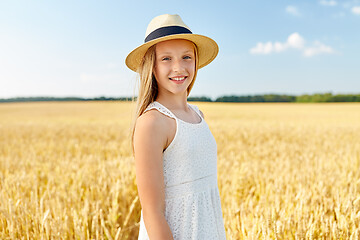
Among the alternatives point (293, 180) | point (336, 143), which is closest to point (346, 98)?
point (336, 143)

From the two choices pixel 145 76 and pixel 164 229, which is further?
pixel 145 76

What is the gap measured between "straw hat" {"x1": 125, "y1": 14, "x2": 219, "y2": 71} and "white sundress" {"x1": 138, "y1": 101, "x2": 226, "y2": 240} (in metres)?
0.31

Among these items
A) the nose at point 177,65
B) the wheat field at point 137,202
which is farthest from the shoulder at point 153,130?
the wheat field at point 137,202

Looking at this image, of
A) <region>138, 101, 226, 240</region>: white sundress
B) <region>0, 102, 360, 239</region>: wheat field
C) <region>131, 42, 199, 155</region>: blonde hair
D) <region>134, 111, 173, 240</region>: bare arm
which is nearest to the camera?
<region>134, 111, 173, 240</region>: bare arm

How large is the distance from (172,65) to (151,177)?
1.88 feet

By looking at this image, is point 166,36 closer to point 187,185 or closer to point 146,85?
point 146,85

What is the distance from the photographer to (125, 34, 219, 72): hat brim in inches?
59.2

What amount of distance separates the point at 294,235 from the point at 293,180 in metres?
1.50

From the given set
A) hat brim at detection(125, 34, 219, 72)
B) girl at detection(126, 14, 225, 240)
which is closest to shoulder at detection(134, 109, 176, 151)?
girl at detection(126, 14, 225, 240)

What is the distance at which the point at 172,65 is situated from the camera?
1.52 metres

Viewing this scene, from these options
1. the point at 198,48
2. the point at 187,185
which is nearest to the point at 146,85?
the point at 198,48

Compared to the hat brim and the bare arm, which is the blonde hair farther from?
the bare arm

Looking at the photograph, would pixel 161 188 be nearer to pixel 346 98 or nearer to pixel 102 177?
pixel 102 177

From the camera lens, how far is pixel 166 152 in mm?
1424
